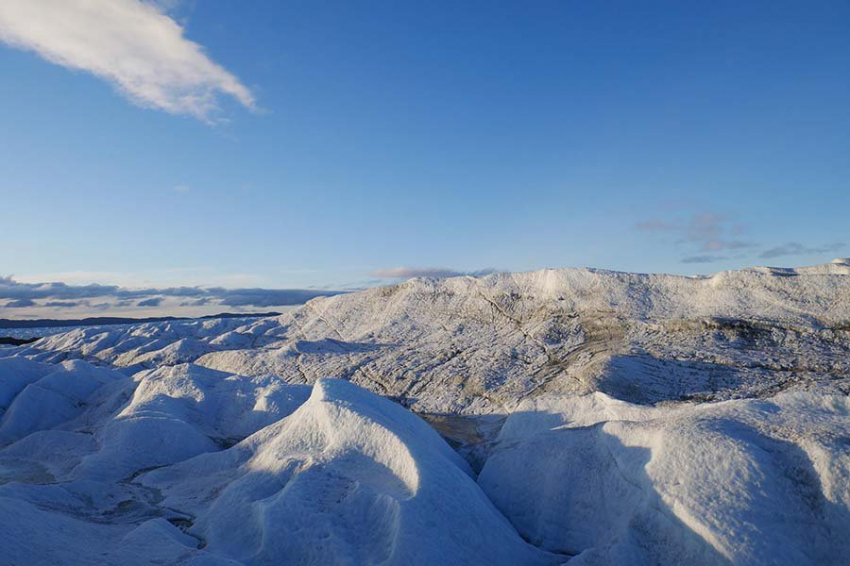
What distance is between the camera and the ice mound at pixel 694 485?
6453 millimetres

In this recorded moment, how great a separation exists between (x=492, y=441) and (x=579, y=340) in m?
8.12

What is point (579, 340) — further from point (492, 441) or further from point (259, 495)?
point (259, 495)

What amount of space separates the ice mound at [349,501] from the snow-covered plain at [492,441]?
0.04 meters

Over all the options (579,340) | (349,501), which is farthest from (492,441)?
(579,340)

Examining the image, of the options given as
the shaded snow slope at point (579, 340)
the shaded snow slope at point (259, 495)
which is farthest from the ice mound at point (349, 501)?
the shaded snow slope at point (579, 340)

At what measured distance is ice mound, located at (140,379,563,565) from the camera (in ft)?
21.5

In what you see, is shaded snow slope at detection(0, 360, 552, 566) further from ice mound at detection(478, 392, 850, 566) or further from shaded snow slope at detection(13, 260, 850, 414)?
shaded snow slope at detection(13, 260, 850, 414)

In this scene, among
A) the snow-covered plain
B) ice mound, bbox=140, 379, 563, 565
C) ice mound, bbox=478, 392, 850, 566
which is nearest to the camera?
ice mound, bbox=478, 392, 850, 566

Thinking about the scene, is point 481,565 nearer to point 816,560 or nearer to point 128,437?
point 816,560

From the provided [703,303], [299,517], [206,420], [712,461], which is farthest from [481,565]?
[703,303]

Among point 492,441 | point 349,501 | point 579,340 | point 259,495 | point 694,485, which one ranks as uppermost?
point 579,340

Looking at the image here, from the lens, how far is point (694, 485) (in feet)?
23.1

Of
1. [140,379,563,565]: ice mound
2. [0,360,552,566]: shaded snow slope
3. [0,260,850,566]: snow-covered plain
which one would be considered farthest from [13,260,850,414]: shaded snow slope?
[140,379,563,565]: ice mound

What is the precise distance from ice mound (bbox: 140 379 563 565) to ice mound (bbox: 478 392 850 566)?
1013 mm
